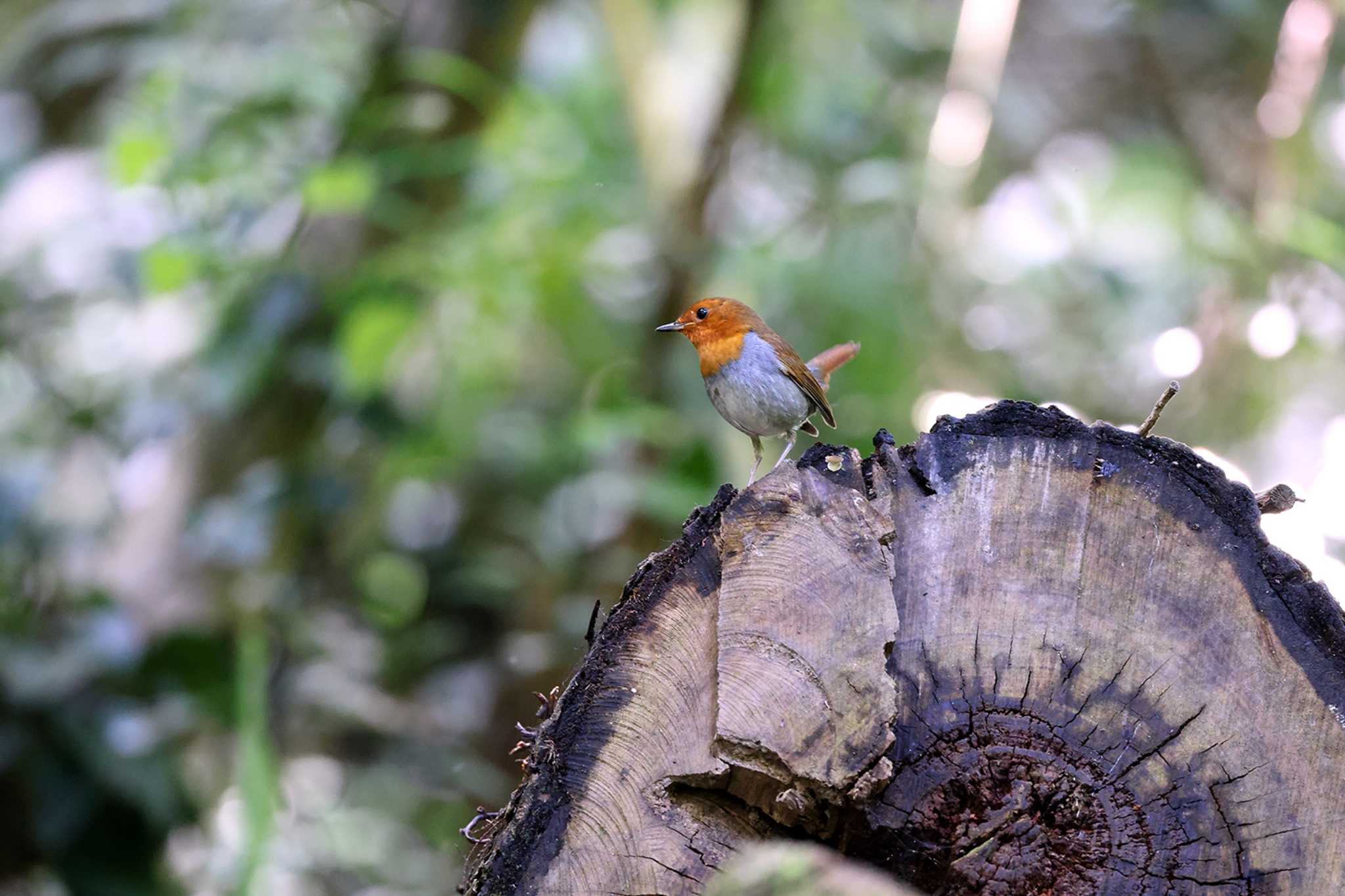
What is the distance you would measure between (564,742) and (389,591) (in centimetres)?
430

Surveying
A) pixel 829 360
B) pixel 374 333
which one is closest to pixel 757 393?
pixel 829 360

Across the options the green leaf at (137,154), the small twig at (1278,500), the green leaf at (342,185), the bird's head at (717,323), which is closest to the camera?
the small twig at (1278,500)

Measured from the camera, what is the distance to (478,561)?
6.10 metres

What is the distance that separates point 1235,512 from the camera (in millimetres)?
1785

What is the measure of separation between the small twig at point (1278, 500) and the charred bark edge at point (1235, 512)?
0.20 feet

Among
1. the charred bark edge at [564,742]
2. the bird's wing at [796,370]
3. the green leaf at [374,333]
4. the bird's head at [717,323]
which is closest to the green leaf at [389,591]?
the green leaf at [374,333]

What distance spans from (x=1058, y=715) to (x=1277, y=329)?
10.7ft

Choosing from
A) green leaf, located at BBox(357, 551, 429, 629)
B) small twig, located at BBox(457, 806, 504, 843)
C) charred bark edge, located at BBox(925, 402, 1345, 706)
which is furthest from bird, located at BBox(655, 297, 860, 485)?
green leaf, located at BBox(357, 551, 429, 629)

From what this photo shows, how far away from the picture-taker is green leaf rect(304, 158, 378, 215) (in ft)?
13.3

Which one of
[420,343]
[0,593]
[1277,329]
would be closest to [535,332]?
[420,343]

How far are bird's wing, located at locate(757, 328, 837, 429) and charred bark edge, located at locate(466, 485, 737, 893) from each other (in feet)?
4.62

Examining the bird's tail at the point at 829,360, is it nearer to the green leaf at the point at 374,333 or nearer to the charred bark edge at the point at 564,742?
the green leaf at the point at 374,333

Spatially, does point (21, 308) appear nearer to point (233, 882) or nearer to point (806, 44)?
point (233, 882)

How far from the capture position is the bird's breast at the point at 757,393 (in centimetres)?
318
